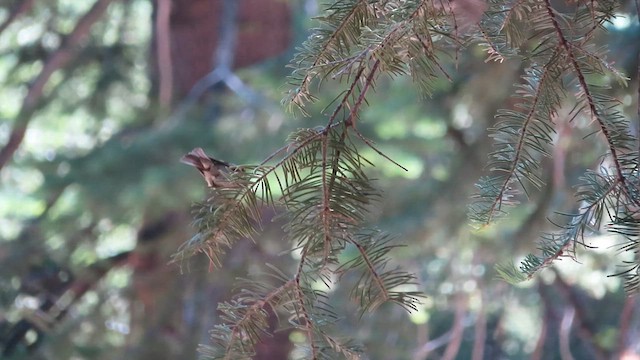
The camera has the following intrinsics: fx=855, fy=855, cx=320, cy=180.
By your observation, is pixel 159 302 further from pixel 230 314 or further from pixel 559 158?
pixel 230 314

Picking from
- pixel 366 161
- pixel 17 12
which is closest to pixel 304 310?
pixel 366 161

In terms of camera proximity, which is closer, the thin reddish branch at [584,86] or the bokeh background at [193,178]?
the thin reddish branch at [584,86]

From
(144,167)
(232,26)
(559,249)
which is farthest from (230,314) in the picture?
(232,26)

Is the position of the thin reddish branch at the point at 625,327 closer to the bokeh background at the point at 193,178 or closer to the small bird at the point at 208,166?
the bokeh background at the point at 193,178

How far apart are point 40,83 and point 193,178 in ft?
2.47

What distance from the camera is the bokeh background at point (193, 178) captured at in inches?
110

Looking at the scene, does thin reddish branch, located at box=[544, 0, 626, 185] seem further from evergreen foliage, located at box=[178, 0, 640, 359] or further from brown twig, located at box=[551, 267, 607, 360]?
brown twig, located at box=[551, 267, 607, 360]

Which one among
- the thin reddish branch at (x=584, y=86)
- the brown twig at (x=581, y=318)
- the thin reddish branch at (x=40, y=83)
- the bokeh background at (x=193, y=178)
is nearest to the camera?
the thin reddish branch at (x=584, y=86)

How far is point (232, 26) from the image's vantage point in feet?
11.2

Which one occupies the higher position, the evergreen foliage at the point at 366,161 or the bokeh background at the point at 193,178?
the bokeh background at the point at 193,178

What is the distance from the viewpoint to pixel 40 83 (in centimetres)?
305

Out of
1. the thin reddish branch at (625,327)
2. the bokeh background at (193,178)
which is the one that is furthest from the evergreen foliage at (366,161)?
the thin reddish branch at (625,327)

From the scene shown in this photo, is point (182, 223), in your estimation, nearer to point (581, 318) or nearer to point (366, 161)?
point (581, 318)

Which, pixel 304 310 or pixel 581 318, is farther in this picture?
pixel 581 318
